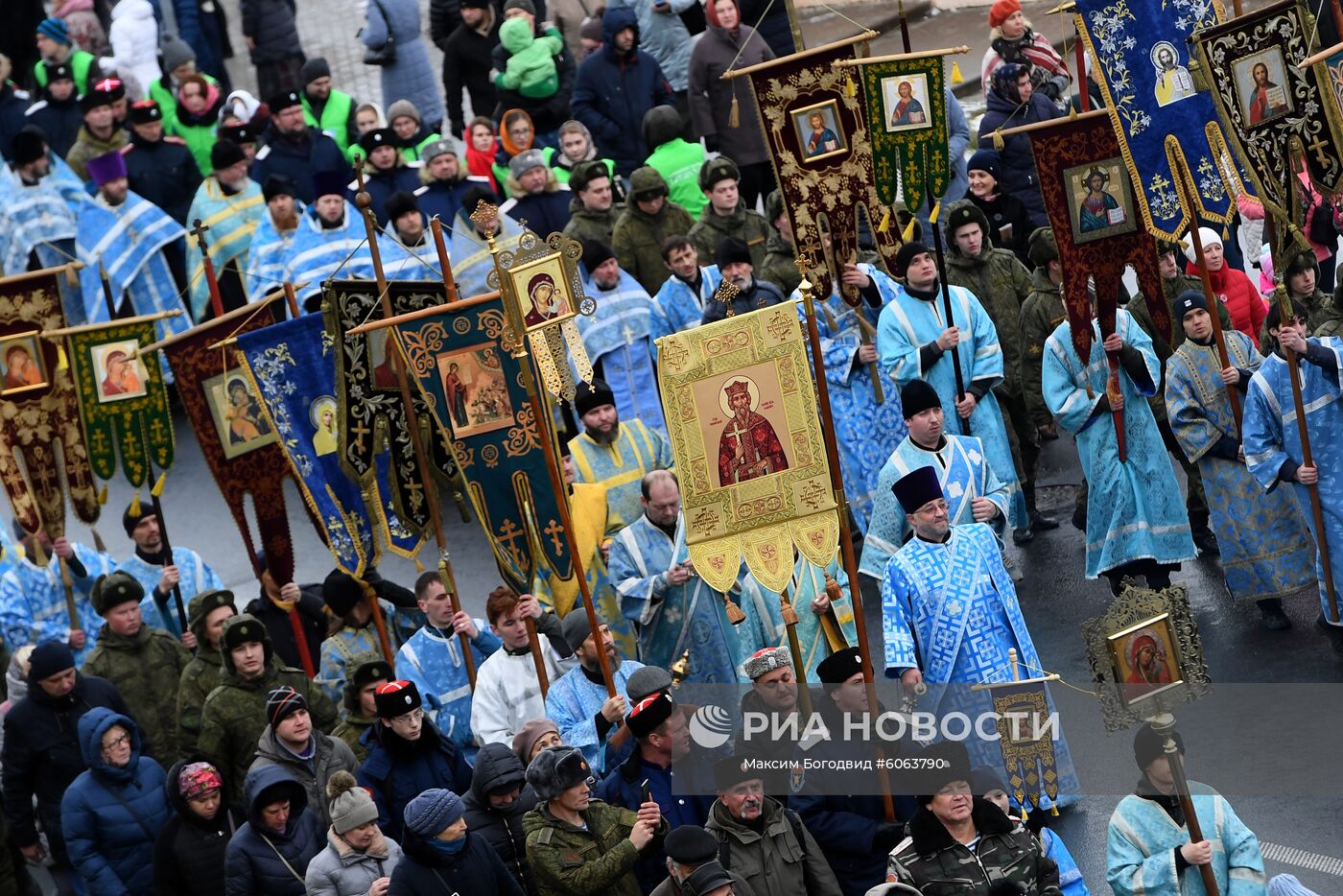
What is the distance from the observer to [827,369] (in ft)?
46.3

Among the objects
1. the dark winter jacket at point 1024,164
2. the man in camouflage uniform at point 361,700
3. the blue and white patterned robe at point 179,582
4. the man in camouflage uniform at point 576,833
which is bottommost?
the man in camouflage uniform at point 576,833

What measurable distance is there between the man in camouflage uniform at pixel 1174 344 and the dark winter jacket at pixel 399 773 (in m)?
4.60

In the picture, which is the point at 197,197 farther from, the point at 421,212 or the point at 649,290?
the point at 649,290

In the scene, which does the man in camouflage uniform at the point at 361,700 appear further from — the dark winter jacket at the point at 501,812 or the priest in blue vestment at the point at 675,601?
the dark winter jacket at the point at 501,812

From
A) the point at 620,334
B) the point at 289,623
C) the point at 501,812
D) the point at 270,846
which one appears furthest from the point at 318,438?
the point at 620,334

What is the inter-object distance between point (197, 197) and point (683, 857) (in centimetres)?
934

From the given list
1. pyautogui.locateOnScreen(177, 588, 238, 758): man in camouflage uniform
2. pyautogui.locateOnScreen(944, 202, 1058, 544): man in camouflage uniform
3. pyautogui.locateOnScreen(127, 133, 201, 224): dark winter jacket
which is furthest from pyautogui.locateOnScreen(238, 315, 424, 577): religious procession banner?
pyautogui.locateOnScreen(127, 133, 201, 224): dark winter jacket

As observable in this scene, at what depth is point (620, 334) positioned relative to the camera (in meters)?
15.0

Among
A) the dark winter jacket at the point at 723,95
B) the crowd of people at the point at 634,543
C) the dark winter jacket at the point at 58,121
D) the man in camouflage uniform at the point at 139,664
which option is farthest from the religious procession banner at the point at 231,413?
the dark winter jacket at the point at 58,121

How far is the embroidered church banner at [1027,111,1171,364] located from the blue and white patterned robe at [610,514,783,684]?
2407 mm

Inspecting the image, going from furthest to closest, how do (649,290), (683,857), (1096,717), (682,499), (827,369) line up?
(649,290) < (827,369) < (1096,717) < (682,499) < (683,857)

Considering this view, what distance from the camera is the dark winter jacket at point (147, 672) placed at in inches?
511

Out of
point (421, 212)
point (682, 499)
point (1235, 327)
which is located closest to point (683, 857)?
point (682, 499)

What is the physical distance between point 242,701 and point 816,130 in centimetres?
419
